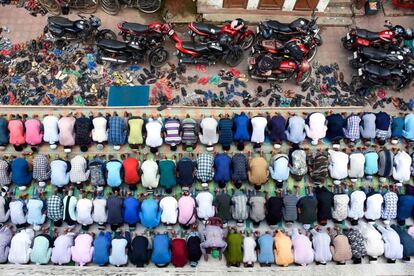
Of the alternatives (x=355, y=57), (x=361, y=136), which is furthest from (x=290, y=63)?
(x=361, y=136)

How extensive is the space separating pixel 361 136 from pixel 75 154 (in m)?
9.14

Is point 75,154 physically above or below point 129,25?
below

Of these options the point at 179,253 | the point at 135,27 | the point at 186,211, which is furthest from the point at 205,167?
the point at 135,27

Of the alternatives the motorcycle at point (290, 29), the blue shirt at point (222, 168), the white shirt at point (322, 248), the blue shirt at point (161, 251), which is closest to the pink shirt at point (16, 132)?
the blue shirt at point (161, 251)

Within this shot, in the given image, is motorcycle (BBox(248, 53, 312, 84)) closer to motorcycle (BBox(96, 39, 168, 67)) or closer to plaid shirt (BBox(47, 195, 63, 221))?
motorcycle (BBox(96, 39, 168, 67))

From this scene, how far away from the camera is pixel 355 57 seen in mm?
14664

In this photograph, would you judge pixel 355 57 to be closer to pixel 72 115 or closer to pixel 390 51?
pixel 390 51

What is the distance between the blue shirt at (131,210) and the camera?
1260cm

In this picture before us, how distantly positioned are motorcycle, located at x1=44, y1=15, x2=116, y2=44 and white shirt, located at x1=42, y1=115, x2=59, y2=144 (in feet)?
10.2

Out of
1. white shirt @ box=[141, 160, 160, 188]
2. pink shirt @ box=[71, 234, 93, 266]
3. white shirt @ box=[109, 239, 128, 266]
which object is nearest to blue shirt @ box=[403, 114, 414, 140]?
white shirt @ box=[141, 160, 160, 188]

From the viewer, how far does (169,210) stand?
500 inches

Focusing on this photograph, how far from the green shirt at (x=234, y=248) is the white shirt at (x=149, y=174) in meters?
2.76

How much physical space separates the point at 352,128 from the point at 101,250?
27.6 feet

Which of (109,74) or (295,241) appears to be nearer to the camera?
(295,241)
